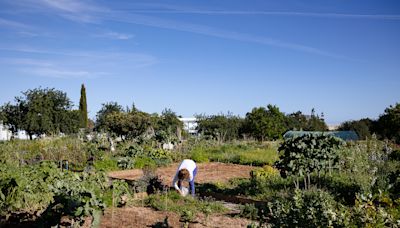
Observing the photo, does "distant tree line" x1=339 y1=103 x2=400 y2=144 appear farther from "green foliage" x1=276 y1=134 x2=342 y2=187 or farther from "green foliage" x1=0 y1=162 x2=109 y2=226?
"green foliage" x1=0 y1=162 x2=109 y2=226

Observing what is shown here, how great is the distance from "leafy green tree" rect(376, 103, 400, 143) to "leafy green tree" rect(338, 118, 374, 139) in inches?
59.0

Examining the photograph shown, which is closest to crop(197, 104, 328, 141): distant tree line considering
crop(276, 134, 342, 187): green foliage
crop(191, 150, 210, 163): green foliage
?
crop(191, 150, 210, 163): green foliage

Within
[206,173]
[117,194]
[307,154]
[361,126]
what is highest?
[361,126]

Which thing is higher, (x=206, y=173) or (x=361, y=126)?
(x=361, y=126)

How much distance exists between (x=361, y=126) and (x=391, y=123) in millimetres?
6050

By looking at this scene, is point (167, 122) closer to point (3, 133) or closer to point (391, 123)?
point (391, 123)

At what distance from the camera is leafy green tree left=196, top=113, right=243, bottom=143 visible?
3020cm

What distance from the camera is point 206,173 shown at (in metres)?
14.0

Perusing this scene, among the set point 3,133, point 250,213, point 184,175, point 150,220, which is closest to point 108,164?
point 184,175

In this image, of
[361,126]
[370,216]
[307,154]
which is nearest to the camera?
[370,216]

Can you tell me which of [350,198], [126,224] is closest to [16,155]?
[126,224]

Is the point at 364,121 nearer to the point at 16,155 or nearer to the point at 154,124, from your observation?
the point at 154,124

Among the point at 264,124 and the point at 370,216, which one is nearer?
the point at 370,216

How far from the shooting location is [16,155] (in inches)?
544
